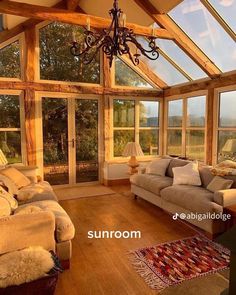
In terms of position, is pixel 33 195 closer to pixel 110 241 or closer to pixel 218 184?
pixel 110 241

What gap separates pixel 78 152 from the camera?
5.91 m

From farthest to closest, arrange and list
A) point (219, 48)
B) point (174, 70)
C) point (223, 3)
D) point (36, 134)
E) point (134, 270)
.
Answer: point (174, 70)
point (36, 134)
point (219, 48)
point (223, 3)
point (134, 270)

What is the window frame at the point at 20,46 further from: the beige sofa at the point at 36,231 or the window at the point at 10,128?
the beige sofa at the point at 36,231

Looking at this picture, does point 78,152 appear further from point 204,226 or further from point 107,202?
point 204,226

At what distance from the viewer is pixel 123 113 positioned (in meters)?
6.27

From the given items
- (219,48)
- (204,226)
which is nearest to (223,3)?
(219,48)

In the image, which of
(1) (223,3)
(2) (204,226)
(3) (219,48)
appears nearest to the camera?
(2) (204,226)

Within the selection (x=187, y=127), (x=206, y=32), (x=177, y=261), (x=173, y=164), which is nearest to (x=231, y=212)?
(x=177, y=261)

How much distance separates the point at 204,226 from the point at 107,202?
2012 millimetres

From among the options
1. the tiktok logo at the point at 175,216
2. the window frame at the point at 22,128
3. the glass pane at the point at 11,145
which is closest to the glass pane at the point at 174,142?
the tiktok logo at the point at 175,216

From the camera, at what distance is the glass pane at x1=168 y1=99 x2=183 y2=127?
612 cm

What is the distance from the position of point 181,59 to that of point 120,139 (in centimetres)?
235

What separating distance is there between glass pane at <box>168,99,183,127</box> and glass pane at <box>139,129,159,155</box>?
510mm

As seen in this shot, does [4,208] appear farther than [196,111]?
No
